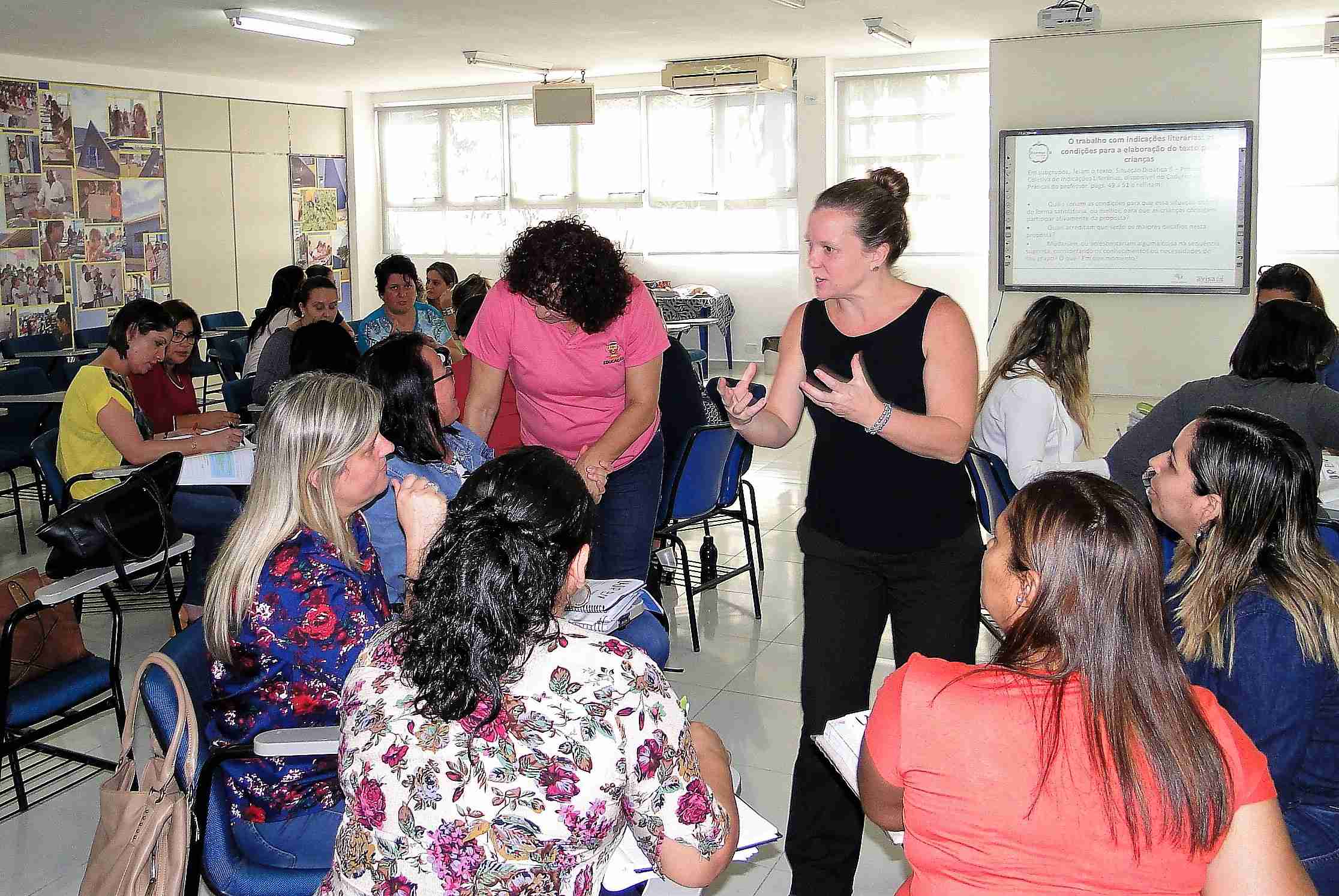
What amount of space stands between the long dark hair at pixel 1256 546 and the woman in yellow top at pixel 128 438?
11.4ft

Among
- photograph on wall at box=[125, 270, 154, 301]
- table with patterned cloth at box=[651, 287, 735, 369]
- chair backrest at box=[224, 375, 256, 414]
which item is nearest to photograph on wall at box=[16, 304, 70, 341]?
photograph on wall at box=[125, 270, 154, 301]

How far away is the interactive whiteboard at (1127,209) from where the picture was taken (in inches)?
387

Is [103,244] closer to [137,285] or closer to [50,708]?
[137,285]

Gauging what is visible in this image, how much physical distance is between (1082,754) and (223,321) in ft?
35.1

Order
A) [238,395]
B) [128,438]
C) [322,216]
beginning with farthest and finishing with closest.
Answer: [322,216] < [238,395] < [128,438]

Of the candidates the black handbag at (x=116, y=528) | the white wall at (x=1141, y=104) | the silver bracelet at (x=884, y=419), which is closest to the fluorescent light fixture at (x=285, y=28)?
the white wall at (x=1141, y=104)

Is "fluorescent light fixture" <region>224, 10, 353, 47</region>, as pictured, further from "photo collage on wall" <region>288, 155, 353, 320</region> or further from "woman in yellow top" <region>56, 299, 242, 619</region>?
"woman in yellow top" <region>56, 299, 242, 619</region>

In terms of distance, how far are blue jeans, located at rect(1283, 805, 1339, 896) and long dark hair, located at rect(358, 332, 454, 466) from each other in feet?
6.53

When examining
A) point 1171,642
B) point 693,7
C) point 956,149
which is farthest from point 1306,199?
point 1171,642

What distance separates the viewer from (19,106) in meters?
10.4

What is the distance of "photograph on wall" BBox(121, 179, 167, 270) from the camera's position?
11.4 meters

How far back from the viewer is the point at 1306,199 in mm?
10648

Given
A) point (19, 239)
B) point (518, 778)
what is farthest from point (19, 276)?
point (518, 778)

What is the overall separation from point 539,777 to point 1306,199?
1118cm
